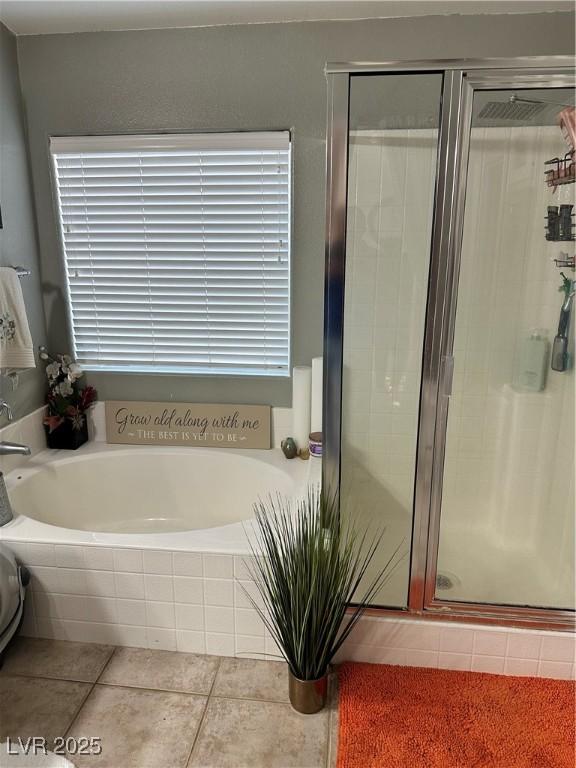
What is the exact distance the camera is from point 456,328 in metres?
1.85

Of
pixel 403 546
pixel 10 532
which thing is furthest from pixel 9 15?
pixel 403 546

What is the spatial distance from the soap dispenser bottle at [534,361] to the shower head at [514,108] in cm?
79

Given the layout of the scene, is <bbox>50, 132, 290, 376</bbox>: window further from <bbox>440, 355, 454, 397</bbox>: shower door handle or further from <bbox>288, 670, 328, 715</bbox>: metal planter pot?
<bbox>288, 670, 328, 715</bbox>: metal planter pot

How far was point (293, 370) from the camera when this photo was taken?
2541 millimetres

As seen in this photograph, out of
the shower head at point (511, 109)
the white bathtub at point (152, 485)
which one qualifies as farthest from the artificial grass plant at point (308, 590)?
the shower head at point (511, 109)

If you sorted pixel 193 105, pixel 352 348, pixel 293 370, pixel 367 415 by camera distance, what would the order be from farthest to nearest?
pixel 293 370 → pixel 193 105 → pixel 367 415 → pixel 352 348

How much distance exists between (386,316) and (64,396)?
1.69 meters

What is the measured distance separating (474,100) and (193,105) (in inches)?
53.6

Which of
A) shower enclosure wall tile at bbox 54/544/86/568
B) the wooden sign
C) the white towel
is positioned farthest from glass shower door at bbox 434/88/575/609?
the white towel

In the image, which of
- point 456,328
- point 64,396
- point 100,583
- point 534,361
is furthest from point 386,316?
point 64,396

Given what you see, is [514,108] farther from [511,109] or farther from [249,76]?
[249,76]

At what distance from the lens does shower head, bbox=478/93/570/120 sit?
1.61 meters

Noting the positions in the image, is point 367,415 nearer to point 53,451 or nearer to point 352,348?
point 352,348

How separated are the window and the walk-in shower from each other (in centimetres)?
75
